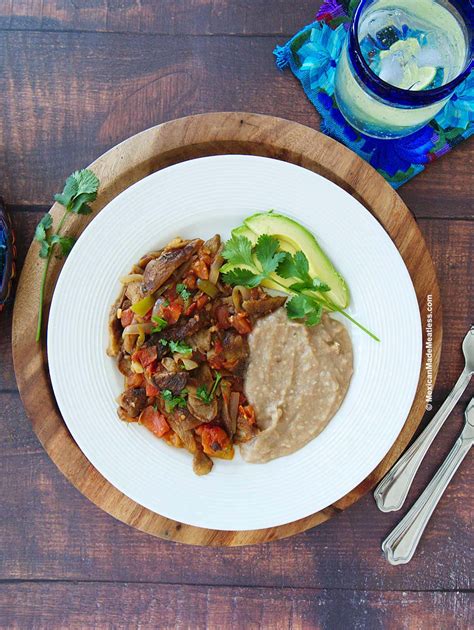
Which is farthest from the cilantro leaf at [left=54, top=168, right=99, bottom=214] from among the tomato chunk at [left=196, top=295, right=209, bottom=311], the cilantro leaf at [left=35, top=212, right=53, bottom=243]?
the tomato chunk at [left=196, top=295, right=209, bottom=311]

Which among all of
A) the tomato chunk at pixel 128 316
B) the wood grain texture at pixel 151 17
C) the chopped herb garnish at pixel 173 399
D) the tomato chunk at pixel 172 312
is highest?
the wood grain texture at pixel 151 17

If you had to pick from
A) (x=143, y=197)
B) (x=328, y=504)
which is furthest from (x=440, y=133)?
(x=328, y=504)

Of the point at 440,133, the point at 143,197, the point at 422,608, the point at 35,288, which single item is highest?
the point at 440,133

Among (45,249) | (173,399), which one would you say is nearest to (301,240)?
(173,399)

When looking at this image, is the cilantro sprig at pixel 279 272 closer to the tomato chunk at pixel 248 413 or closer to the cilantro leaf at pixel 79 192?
the tomato chunk at pixel 248 413

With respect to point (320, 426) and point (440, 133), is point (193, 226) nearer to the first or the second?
point (320, 426)

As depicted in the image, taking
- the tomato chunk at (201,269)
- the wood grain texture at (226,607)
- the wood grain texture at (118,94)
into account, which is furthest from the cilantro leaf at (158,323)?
the wood grain texture at (226,607)
